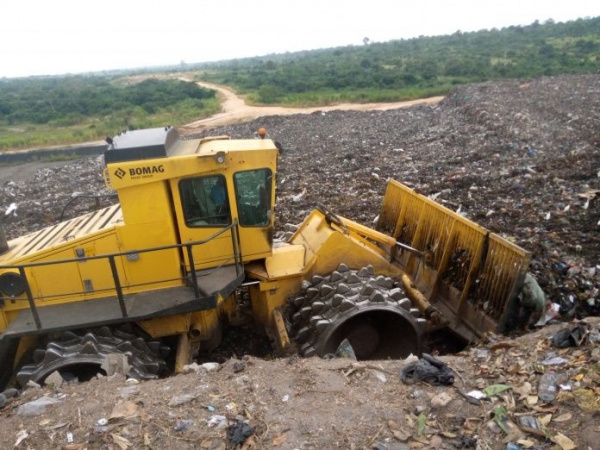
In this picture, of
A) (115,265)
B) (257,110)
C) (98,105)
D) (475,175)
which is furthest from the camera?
(98,105)

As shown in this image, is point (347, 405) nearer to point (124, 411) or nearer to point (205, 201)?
point (124, 411)

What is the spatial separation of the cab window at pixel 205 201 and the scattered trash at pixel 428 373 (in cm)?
244

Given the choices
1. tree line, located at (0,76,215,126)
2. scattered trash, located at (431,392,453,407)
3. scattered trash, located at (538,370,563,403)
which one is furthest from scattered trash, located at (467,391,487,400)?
tree line, located at (0,76,215,126)

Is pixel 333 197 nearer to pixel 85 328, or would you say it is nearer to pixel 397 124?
pixel 85 328

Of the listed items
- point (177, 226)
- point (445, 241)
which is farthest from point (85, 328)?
point (445, 241)

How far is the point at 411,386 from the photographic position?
3.99 metres

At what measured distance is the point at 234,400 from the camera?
155 inches

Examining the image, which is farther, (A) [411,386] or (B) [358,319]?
(B) [358,319]

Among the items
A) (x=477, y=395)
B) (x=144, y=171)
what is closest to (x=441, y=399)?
(x=477, y=395)

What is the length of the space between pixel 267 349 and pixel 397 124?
55.5ft

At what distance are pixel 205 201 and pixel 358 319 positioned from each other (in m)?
2.07

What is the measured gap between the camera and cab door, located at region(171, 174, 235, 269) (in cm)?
517

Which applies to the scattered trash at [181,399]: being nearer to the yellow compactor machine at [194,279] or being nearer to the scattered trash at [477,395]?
the yellow compactor machine at [194,279]

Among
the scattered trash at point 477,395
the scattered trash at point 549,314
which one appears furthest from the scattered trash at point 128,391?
the scattered trash at point 549,314
